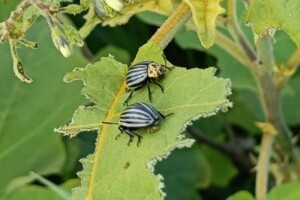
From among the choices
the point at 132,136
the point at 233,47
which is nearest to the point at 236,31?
the point at 233,47

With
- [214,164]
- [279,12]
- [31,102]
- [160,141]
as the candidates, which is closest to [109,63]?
[160,141]

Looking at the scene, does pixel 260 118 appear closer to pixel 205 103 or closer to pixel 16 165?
pixel 16 165

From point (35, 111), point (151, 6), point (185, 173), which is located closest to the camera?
point (151, 6)

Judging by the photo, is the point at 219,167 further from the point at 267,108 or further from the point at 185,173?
the point at 267,108

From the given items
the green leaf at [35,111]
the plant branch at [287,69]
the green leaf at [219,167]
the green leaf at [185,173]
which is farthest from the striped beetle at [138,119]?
the green leaf at [219,167]

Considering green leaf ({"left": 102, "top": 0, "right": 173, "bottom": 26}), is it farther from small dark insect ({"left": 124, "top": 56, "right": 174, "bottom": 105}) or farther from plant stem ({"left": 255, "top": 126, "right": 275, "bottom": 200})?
plant stem ({"left": 255, "top": 126, "right": 275, "bottom": 200})
